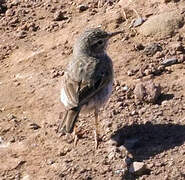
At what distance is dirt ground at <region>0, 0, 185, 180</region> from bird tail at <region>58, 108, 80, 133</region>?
0.47 m

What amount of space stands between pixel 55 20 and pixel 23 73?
167 cm

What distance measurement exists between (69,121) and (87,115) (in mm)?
1244

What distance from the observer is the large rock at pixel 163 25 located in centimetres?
1294

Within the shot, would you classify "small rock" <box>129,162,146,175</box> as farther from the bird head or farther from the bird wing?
the bird head

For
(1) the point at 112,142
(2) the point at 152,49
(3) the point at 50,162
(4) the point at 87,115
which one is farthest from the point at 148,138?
(2) the point at 152,49

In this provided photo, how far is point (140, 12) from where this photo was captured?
13625 millimetres

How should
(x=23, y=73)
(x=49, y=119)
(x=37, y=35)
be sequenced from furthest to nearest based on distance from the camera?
(x=37, y=35) → (x=23, y=73) → (x=49, y=119)

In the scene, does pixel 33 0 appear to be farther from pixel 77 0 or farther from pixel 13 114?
pixel 13 114

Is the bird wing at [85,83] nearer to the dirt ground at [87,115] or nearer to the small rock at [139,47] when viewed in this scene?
the dirt ground at [87,115]

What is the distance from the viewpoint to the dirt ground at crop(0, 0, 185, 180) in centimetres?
1048

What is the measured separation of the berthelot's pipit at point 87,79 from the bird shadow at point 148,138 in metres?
0.44

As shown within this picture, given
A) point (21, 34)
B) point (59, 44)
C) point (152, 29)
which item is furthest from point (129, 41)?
point (21, 34)

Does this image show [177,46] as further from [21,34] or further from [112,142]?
[21,34]

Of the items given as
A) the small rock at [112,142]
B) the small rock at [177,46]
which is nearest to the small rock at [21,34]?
the small rock at [177,46]
